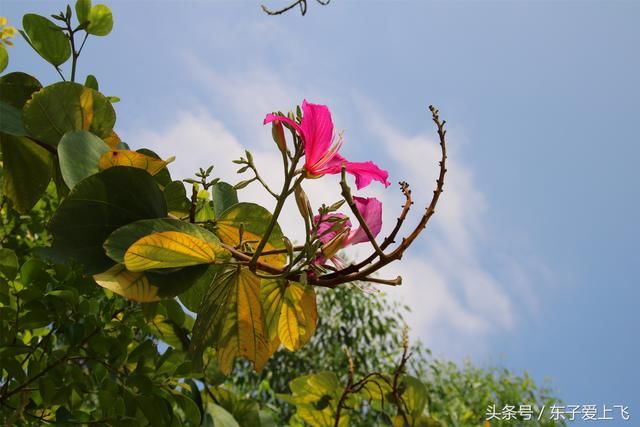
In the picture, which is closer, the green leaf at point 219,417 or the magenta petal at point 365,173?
the magenta petal at point 365,173

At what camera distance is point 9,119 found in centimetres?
74

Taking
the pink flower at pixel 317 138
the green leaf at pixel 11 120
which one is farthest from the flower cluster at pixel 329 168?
the green leaf at pixel 11 120

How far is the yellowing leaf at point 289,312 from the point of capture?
648 millimetres

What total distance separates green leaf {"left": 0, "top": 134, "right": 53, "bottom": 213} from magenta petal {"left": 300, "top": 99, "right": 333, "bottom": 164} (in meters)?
0.43

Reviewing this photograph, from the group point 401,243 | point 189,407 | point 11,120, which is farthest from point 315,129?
point 189,407

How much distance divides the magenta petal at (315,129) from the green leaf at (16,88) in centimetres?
40

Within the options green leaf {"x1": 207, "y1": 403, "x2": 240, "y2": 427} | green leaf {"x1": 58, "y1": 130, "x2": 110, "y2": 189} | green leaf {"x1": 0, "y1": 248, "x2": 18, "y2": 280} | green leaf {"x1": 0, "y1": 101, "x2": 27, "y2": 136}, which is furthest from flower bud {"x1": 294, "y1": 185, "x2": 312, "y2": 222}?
green leaf {"x1": 207, "y1": 403, "x2": 240, "y2": 427}

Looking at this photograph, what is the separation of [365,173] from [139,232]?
21 centimetres

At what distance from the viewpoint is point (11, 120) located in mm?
738

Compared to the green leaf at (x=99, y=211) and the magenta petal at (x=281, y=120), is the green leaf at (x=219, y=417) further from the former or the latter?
the magenta petal at (x=281, y=120)

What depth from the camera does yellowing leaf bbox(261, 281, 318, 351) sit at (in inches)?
25.5

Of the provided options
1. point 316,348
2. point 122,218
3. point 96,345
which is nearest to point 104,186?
point 122,218

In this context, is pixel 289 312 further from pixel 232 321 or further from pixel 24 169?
pixel 24 169

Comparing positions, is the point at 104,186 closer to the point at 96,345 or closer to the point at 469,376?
the point at 96,345
